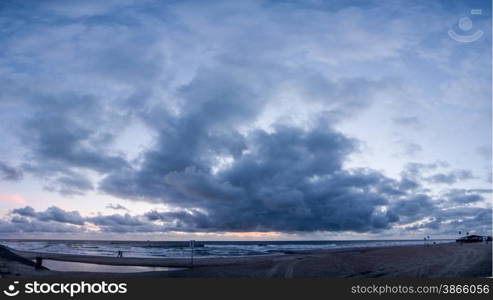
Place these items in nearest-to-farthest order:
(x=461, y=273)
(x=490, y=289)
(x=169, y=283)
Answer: (x=490, y=289) → (x=169, y=283) → (x=461, y=273)

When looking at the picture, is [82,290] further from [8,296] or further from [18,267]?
[18,267]

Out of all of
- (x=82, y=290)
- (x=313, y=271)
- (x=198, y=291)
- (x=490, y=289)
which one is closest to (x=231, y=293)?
(x=198, y=291)

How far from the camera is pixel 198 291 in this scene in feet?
52.1

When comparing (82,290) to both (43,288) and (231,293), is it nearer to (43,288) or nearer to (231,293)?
(43,288)

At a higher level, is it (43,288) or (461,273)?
(43,288)

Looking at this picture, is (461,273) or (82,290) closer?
(82,290)

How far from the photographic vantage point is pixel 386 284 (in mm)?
16031

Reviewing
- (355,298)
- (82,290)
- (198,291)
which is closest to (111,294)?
(82,290)

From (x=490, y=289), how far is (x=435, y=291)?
7.77 feet

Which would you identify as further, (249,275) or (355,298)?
(249,275)

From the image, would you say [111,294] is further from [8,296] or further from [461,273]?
[461,273]

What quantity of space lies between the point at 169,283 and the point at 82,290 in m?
4.10

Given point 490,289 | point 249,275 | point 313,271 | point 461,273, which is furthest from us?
point 313,271

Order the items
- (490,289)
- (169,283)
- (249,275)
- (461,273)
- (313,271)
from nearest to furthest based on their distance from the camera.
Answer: (490,289) < (169,283) < (461,273) < (249,275) < (313,271)
